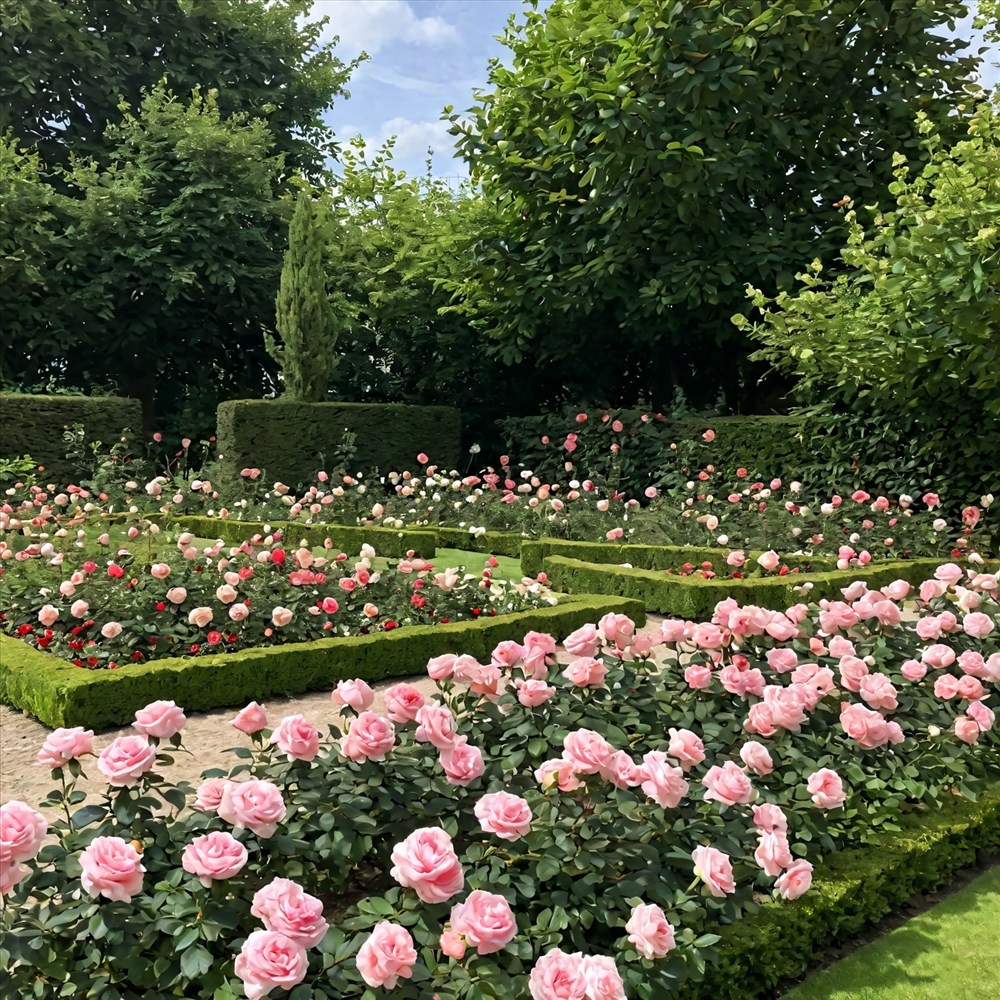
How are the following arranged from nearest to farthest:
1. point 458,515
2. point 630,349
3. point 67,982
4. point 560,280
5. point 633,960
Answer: point 67,982
point 633,960
point 458,515
point 560,280
point 630,349

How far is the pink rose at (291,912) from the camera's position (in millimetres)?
2020

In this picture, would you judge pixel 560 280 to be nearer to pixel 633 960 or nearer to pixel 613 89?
pixel 613 89

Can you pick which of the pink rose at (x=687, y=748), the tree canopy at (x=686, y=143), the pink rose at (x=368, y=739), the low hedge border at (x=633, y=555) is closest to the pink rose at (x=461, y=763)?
the pink rose at (x=368, y=739)

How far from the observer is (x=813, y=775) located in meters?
3.12

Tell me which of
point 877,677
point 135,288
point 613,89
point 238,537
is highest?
point 613,89

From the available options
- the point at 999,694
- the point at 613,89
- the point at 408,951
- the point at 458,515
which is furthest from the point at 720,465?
the point at 408,951

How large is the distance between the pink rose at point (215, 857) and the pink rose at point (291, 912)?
0.12 meters

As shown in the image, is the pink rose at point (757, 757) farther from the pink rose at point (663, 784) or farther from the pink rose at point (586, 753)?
the pink rose at point (586, 753)

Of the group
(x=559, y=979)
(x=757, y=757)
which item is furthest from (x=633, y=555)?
(x=559, y=979)

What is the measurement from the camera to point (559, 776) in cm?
271

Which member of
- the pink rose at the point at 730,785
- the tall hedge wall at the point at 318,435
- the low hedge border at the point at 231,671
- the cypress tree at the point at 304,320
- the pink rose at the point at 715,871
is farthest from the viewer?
the cypress tree at the point at 304,320

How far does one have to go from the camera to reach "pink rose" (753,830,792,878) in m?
2.71

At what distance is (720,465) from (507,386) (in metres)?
6.62

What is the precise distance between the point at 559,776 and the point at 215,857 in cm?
103
